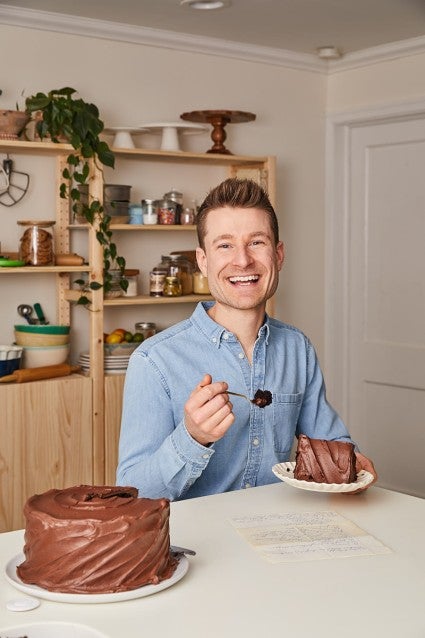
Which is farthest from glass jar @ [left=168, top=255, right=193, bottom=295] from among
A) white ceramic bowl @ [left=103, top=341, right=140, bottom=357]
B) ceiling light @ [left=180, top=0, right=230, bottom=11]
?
ceiling light @ [left=180, top=0, right=230, bottom=11]

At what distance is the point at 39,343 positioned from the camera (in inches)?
154

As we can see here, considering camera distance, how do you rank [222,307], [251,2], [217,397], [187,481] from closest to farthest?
[217,397] < [187,481] < [222,307] < [251,2]

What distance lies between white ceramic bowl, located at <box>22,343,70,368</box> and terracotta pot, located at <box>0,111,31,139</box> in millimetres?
870

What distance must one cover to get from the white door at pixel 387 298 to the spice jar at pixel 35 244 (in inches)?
75.6

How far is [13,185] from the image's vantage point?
402 centimetres

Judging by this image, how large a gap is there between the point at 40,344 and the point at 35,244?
0.42 m

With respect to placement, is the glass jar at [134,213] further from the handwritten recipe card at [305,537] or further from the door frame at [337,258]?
the handwritten recipe card at [305,537]

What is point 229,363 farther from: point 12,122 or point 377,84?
point 377,84

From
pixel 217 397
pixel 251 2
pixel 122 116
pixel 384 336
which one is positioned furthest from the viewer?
pixel 384 336

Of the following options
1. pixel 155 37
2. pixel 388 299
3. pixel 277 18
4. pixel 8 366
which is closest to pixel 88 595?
pixel 8 366

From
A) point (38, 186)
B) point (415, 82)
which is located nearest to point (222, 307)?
point (38, 186)

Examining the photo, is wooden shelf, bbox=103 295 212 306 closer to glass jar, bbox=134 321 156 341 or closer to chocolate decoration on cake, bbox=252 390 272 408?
glass jar, bbox=134 321 156 341

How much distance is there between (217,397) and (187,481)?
0.29 metres

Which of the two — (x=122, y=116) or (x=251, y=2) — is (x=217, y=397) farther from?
(x=122, y=116)
